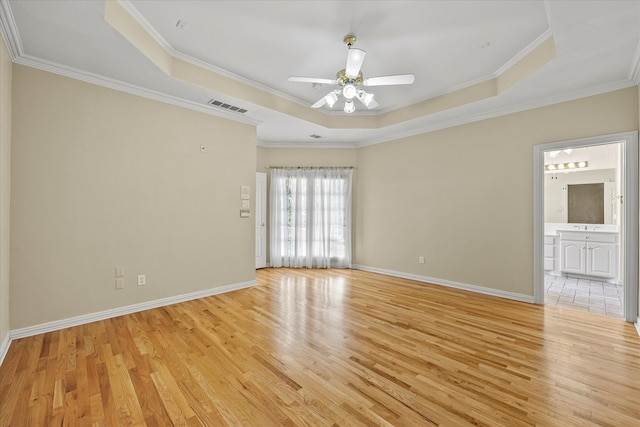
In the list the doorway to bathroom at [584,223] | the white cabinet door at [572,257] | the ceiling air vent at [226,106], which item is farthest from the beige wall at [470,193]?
the ceiling air vent at [226,106]

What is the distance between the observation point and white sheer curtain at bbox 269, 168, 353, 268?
6105 mm

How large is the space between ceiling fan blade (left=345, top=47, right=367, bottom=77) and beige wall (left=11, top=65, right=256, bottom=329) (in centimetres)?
241

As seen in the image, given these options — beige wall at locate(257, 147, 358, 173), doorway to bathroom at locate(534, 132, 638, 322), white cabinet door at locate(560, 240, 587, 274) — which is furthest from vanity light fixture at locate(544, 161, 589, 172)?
beige wall at locate(257, 147, 358, 173)

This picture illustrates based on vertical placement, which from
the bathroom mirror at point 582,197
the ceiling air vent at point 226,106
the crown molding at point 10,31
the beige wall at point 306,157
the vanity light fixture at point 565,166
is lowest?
the bathroom mirror at point 582,197

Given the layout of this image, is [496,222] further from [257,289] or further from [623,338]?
[257,289]

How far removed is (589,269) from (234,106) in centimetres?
687

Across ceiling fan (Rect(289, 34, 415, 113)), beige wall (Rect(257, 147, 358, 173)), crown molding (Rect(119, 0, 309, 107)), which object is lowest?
beige wall (Rect(257, 147, 358, 173))

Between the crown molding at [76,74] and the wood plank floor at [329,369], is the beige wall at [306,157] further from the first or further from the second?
the wood plank floor at [329,369]

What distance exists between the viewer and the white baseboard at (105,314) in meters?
2.69

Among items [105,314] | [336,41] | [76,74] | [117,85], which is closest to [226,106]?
[117,85]

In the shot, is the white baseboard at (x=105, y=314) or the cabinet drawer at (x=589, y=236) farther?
the cabinet drawer at (x=589, y=236)

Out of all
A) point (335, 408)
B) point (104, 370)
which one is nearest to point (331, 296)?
point (335, 408)

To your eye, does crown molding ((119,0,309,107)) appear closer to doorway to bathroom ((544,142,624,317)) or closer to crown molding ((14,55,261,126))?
crown molding ((14,55,261,126))

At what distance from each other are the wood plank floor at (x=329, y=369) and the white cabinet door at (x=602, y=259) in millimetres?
2421
